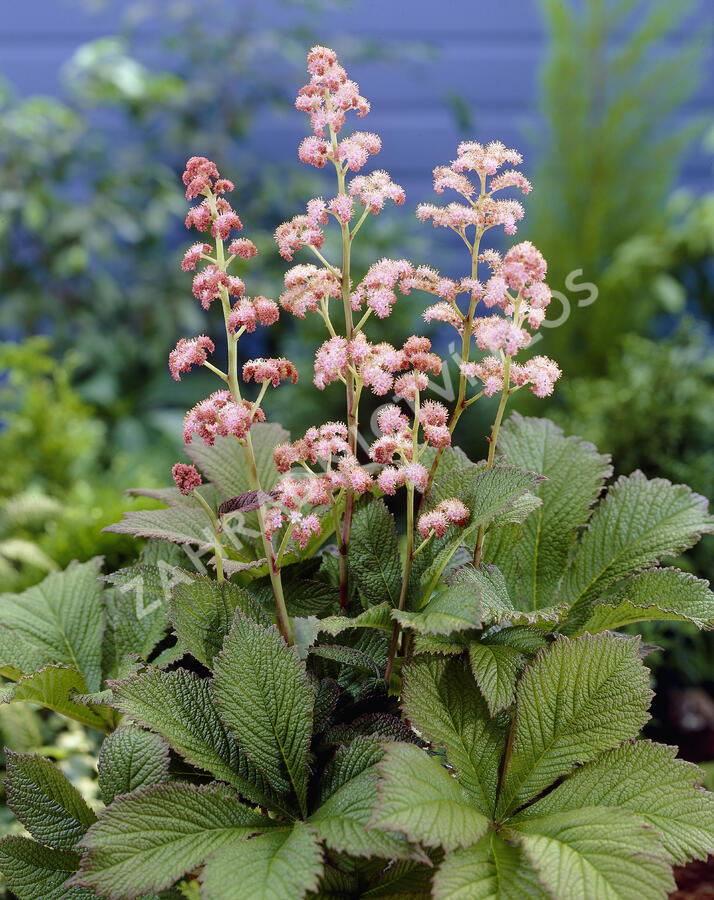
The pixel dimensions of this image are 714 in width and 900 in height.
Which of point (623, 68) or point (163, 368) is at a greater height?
point (623, 68)

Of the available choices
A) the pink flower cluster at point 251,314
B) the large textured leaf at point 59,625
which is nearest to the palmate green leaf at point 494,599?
the pink flower cluster at point 251,314

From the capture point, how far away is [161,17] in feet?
11.2

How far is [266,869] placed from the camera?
448mm

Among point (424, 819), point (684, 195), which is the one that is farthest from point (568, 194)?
point (424, 819)

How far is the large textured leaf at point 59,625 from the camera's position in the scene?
0.65m

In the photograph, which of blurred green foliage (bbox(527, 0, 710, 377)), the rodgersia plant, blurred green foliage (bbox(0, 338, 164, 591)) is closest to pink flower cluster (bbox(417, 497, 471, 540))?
the rodgersia plant

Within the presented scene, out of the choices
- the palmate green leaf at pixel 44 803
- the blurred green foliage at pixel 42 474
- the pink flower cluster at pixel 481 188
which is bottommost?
the palmate green leaf at pixel 44 803

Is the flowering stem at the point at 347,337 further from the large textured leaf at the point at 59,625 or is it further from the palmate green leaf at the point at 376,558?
the large textured leaf at the point at 59,625

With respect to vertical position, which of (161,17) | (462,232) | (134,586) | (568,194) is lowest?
(134,586)

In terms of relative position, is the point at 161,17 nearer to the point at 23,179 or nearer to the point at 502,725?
the point at 23,179

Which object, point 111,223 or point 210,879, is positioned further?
point 111,223

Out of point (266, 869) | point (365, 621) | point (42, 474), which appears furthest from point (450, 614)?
point (42, 474)

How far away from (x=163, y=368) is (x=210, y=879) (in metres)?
3.04

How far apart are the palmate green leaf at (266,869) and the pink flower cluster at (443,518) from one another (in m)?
0.19
